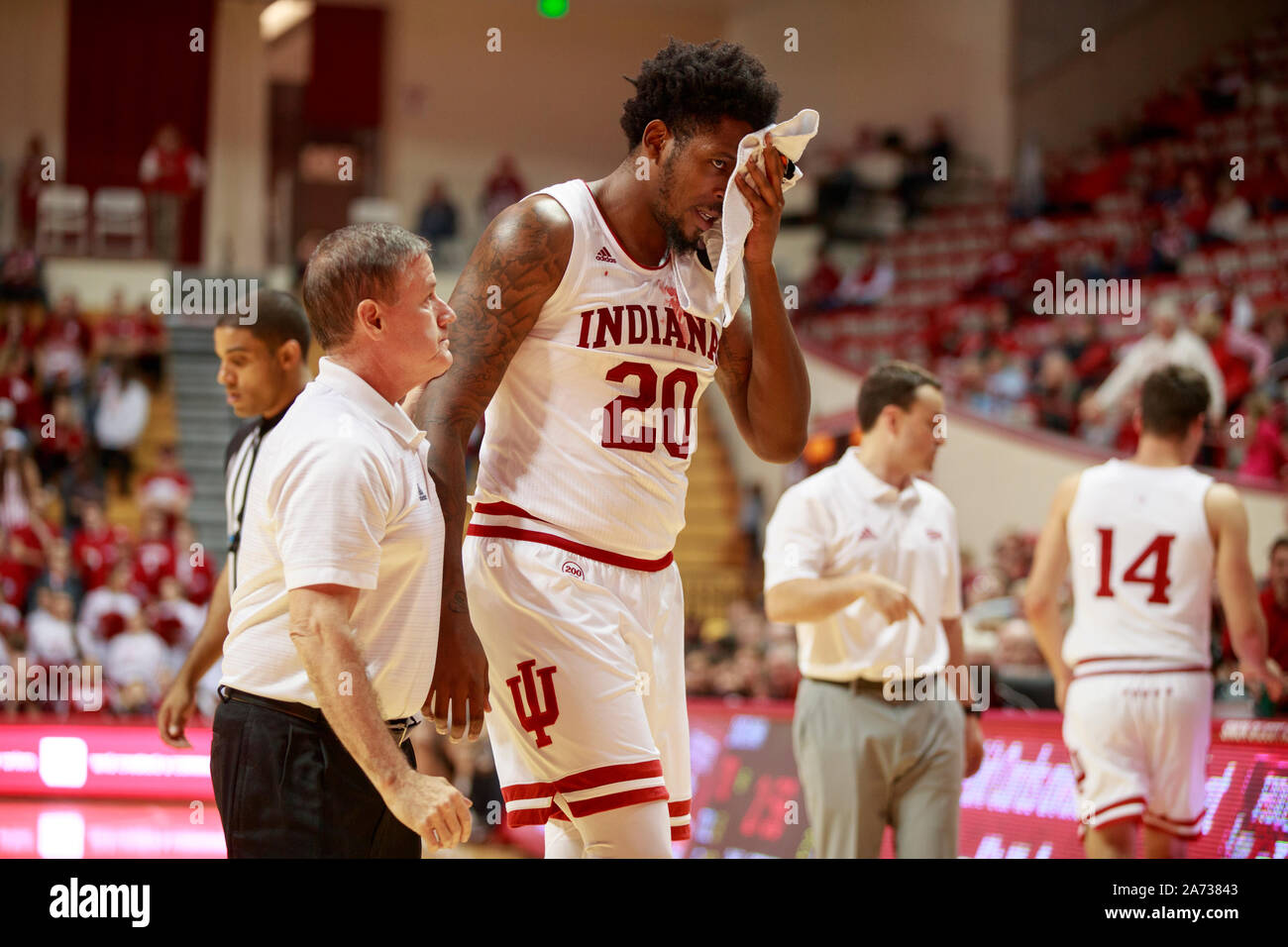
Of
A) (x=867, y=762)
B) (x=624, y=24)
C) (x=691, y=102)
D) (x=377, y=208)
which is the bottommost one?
(x=867, y=762)

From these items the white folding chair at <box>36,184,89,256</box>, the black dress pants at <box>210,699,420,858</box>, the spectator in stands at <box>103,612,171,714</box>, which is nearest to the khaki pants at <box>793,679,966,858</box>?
the black dress pants at <box>210,699,420,858</box>

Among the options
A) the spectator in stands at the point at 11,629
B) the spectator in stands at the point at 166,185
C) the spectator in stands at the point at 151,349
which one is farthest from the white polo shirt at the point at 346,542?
the spectator in stands at the point at 166,185

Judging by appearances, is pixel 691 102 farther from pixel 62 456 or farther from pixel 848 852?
pixel 62 456

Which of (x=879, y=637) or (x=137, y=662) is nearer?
(x=879, y=637)

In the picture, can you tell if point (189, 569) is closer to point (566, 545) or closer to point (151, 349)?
point (151, 349)

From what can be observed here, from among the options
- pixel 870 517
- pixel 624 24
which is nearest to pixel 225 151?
pixel 624 24

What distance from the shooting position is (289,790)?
274 centimetres

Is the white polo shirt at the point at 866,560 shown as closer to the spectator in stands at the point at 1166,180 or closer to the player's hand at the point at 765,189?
the player's hand at the point at 765,189

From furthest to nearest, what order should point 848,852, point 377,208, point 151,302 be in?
point 377,208
point 151,302
point 848,852

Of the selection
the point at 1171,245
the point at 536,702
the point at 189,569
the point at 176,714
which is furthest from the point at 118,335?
the point at 536,702

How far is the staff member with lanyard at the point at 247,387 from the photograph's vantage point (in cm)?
380

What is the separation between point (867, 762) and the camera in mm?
4898

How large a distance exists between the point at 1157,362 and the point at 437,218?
10.3 metres
